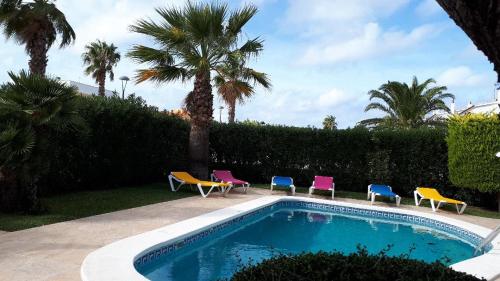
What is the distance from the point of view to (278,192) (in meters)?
14.7

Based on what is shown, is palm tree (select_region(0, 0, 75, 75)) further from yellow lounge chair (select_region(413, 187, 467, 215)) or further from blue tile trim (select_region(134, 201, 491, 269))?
yellow lounge chair (select_region(413, 187, 467, 215))

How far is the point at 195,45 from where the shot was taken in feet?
43.5

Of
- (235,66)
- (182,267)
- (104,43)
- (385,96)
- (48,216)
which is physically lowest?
(182,267)

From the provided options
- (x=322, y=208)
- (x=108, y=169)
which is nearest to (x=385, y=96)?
(x=322, y=208)

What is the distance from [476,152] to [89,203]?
11722mm

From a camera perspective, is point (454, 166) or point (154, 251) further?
point (454, 166)

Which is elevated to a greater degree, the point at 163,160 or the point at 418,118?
the point at 418,118

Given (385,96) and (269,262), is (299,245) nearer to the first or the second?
(269,262)

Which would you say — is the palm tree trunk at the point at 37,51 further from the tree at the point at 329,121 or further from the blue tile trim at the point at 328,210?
the tree at the point at 329,121

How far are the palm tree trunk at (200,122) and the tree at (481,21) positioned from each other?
12531 mm

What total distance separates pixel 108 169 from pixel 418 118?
63.5 ft

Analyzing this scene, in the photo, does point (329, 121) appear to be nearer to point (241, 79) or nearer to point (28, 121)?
point (241, 79)

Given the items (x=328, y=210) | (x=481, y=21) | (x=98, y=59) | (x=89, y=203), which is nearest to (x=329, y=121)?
(x=98, y=59)

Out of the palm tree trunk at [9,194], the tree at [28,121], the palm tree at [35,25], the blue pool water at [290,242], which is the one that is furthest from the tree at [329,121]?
the palm tree trunk at [9,194]
